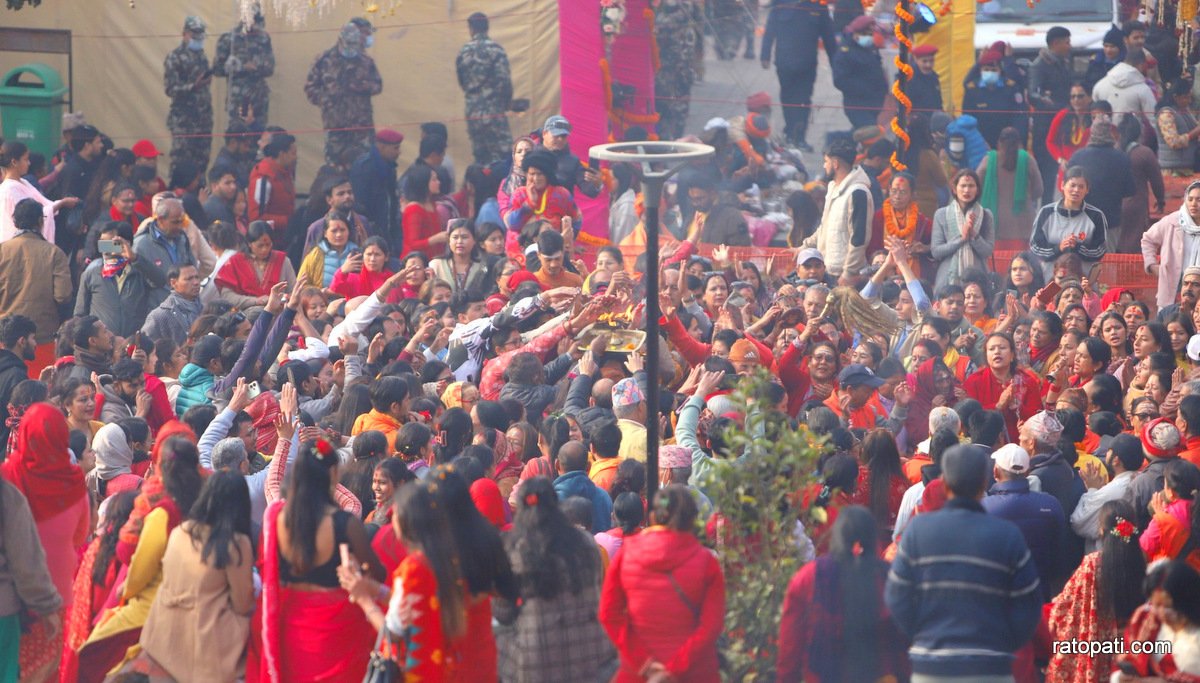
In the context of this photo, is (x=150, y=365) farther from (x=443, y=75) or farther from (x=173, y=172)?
(x=443, y=75)

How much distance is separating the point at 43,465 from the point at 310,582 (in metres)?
1.77

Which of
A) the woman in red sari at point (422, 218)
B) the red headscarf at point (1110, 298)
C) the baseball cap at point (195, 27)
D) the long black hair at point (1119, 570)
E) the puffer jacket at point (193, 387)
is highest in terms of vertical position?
the baseball cap at point (195, 27)

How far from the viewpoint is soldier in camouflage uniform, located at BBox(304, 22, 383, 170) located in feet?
53.6

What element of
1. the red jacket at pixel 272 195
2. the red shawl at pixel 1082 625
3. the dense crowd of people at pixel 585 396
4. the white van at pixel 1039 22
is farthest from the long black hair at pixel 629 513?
the white van at pixel 1039 22

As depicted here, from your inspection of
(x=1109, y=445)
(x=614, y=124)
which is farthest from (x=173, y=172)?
(x=1109, y=445)

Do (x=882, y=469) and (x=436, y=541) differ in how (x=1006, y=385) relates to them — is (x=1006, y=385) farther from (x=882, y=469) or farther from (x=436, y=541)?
(x=436, y=541)

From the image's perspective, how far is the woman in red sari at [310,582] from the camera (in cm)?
628

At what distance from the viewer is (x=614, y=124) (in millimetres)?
16719

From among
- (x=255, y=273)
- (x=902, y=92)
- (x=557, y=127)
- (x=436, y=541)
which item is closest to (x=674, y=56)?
(x=902, y=92)

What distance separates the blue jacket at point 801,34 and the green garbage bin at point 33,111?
24.1 ft

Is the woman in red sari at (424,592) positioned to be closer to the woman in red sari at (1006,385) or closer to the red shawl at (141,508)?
the red shawl at (141,508)

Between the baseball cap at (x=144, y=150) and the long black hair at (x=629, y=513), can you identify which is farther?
the baseball cap at (x=144, y=150)

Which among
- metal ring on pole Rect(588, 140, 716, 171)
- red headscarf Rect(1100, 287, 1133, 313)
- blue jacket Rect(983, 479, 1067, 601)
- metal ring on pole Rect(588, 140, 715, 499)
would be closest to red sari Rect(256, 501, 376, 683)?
metal ring on pole Rect(588, 140, 715, 499)

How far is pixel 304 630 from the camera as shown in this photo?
6371 mm
